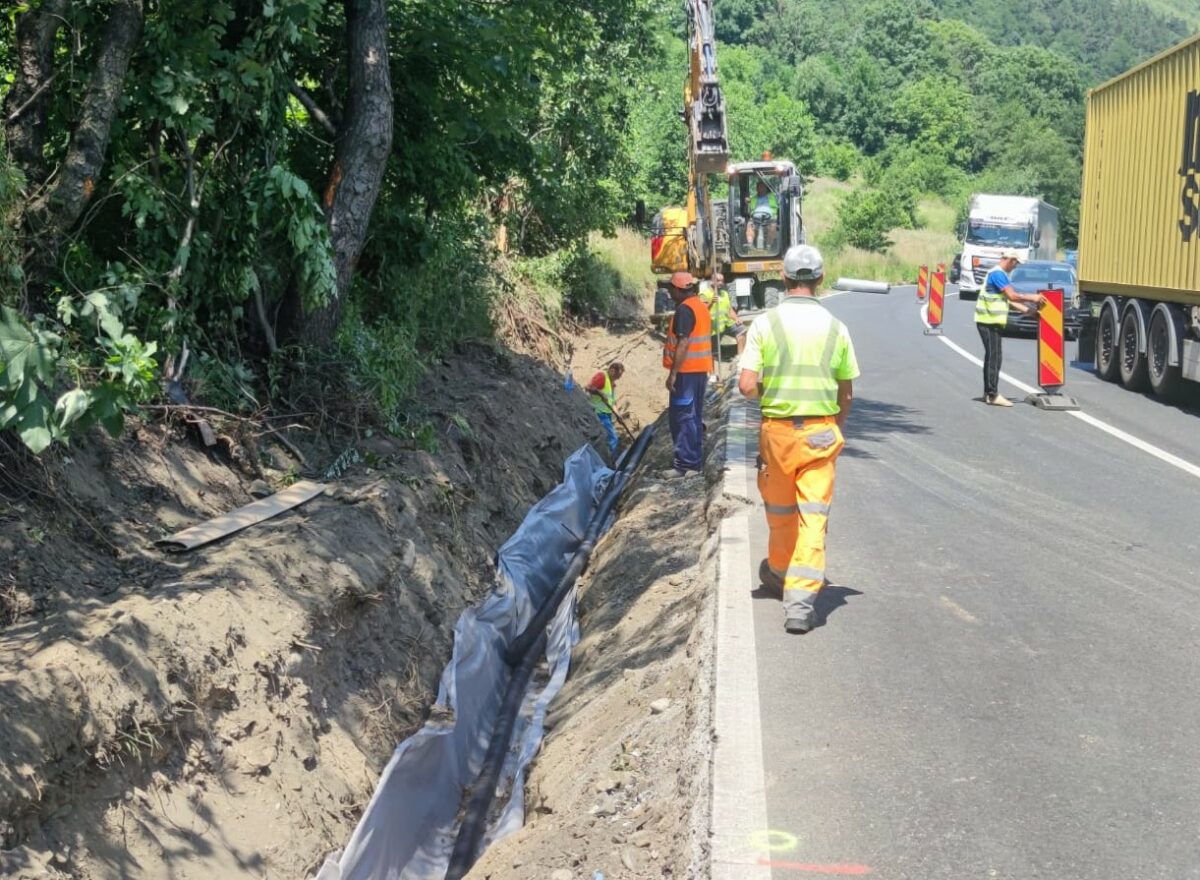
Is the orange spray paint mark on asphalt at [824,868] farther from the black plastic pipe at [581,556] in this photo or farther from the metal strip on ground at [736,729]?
the black plastic pipe at [581,556]

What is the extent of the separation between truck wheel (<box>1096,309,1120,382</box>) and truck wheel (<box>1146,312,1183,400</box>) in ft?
4.62

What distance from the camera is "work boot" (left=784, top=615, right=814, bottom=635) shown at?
724cm

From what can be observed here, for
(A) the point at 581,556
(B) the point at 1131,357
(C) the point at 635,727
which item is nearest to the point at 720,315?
(B) the point at 1131,357

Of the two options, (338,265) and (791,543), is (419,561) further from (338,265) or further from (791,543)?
(791,543)

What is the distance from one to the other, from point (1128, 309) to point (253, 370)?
12851mm

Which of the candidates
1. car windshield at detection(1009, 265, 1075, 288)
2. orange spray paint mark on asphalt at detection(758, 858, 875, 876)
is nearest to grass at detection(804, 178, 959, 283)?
car windshield at detection(1009, 265, 1075, 288)

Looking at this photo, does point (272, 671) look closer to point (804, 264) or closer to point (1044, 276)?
point (804, 264)

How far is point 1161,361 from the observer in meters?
17.8

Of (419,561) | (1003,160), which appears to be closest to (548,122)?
(419,561)

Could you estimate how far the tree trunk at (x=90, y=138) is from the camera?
888 cm

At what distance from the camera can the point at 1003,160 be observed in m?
89.4

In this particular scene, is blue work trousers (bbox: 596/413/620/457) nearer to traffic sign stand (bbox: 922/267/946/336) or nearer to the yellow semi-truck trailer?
the yellow semi-truck trailer

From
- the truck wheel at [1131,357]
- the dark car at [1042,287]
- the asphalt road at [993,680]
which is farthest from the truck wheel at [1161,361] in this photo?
the dark car at [1042,287]

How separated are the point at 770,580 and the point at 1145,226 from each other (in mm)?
12740
